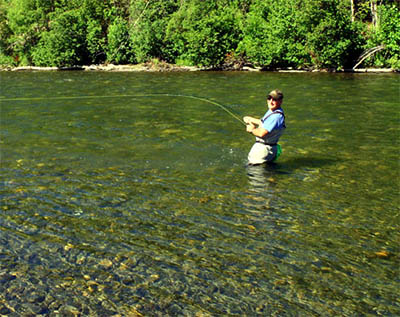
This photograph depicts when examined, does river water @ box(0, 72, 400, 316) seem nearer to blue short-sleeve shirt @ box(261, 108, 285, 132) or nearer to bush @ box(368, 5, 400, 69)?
blue short-sleeve shirt @ box(261, 108, 285, 132)

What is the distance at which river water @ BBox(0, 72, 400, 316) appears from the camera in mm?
4809

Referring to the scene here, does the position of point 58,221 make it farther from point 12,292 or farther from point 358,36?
point 358,36

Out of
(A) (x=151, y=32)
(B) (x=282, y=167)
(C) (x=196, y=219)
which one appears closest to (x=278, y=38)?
(A) (x=151, y=32)

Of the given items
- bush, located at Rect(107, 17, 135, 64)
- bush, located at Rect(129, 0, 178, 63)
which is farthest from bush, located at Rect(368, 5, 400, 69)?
bush, located at Rect(107, 17, 135, 64)

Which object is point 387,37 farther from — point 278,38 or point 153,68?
point 153,68

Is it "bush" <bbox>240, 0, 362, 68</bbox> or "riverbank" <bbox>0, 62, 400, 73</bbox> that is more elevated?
Result: "bush" <bbox>240, 0, 362, 68</bbox>

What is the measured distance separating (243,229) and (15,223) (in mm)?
3055

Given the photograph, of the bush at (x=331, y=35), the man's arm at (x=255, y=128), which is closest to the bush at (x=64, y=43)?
the bush at (x=331, y=35)

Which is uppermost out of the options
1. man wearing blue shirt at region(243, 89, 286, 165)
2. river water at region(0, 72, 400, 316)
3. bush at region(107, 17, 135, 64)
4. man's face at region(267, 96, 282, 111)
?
bush at region(107, 17, 135, 64)

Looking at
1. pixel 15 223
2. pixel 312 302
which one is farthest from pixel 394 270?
pixel 15 223

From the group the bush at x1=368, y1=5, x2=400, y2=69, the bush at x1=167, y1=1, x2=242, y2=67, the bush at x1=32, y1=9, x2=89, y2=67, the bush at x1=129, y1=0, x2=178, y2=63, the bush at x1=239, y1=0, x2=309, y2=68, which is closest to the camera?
the bush at x1=368, y1=5, x2=400, y2=69

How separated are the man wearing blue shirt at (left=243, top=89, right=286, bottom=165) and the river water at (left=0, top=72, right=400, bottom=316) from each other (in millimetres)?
337

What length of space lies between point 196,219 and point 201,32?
89.8 feet

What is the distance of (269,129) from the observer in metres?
8.45
